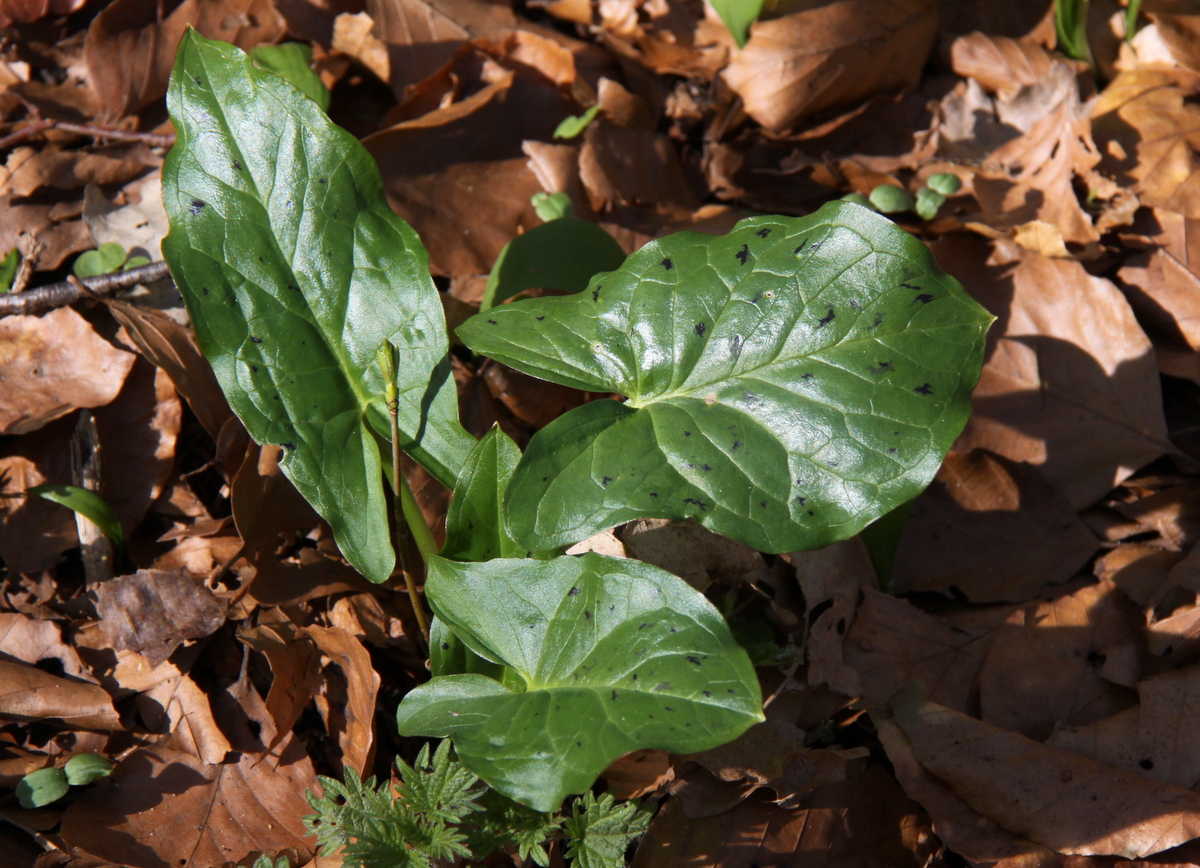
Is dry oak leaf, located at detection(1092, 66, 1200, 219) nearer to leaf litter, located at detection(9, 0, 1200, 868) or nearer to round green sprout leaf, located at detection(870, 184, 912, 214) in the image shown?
leaf litter, located at detection(9, 0, 1200, 868)

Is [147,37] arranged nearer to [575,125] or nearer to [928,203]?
[575,125]

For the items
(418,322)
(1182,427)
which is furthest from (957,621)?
(418,322)

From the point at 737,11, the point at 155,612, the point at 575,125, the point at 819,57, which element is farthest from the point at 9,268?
the point at 819,57

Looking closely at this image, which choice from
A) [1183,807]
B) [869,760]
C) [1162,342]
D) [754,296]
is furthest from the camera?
[1162,342]

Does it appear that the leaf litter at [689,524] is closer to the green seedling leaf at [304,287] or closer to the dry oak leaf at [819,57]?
the dry oak leaf at [819,57]

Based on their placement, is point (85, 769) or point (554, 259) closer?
point (85, 769)

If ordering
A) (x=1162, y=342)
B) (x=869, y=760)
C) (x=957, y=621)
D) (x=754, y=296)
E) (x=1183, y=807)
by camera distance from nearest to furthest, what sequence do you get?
(x=754, y=296) < (x=1183, y=807) < (x=869, y=760) < (x=957, y=621) < (x=1162, y=342)

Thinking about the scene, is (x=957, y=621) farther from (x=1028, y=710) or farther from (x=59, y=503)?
(x=59, y=503)
